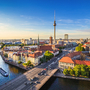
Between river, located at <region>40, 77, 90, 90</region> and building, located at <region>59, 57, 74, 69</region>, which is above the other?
building, located at <region>59, 57, 74, 69</region>

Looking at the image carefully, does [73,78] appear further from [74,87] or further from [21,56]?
[21,56]

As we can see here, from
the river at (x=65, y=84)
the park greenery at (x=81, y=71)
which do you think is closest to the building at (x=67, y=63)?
the park greenery at (x=81, y=71)

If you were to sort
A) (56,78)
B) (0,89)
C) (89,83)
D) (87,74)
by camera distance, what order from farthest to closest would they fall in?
(56,78), (87,74), (89,83), (0,89)

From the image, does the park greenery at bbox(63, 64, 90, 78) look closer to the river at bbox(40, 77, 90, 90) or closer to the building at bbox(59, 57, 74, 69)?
the river at bbox(40, 77, 90, 90)

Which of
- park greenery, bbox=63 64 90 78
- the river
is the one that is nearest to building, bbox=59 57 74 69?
park greenery, bbox=63 64 90 78

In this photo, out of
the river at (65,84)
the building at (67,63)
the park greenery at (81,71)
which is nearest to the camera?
the river at (65,84)

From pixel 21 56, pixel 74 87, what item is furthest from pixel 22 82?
pixel 21 56

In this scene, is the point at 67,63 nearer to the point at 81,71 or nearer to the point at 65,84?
the point at 81,71

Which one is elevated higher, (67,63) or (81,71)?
(67,63)

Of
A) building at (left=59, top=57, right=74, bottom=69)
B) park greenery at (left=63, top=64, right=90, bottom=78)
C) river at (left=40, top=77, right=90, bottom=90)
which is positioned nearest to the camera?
river at (left=40, top=77, right=90, bottom=90)

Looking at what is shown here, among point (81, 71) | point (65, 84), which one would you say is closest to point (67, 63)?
point (81, 71)

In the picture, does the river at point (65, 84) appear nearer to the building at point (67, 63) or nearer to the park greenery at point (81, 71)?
the park greenery at point (81, 71)
